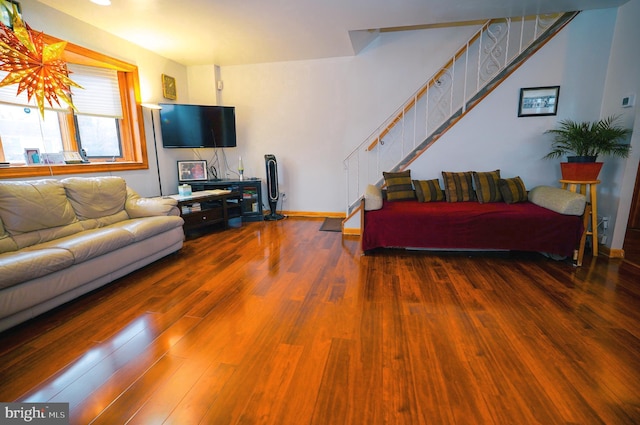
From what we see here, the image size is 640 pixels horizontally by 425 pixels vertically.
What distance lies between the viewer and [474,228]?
3.00 m

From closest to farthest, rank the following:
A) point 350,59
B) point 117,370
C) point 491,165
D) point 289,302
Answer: point 117,370 < point 289,302 < point 491,165 < point 350,59

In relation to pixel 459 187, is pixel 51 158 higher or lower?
higher

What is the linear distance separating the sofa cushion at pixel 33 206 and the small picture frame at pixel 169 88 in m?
2.31

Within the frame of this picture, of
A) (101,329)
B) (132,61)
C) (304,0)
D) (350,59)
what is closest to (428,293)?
(101,329)

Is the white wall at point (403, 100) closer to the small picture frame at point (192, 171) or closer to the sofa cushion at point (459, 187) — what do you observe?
the sofa cushion at point (459, 187)

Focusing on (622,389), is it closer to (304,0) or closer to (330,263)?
(330,263)

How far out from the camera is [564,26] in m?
3.20

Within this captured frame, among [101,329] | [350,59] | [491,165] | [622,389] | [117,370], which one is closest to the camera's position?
[622,389]

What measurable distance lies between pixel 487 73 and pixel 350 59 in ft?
6.78

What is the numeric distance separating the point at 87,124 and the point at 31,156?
876 mm

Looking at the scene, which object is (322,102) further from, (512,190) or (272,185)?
(512,190)

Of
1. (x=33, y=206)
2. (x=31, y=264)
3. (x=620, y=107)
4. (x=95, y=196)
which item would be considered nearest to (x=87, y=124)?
(x=95, y=196)

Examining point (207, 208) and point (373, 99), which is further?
point (373, 99)

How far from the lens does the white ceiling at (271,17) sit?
9.25 feet
